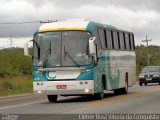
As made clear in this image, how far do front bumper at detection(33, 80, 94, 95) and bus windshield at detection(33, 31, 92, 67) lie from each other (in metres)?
0.73

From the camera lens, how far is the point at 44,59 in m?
22.7

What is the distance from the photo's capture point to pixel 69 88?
2223cm

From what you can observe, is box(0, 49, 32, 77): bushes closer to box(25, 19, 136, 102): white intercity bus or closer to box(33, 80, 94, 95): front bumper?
box(25, 19, 136, 102): white intercity bus

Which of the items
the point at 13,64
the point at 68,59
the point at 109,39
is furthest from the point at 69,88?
the point at 13,64

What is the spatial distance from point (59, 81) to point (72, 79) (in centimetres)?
53

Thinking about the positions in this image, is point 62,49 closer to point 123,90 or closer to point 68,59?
point 68,59

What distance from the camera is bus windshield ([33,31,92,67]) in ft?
73.7

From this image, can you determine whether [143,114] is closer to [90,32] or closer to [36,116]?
[36,116]

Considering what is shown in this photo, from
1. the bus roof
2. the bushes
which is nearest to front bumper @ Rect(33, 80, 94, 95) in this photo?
the bus roof

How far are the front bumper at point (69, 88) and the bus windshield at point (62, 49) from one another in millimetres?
735

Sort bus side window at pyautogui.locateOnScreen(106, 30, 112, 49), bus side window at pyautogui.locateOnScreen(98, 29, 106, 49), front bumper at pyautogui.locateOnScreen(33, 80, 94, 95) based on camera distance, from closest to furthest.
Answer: front bumper at pyautogui.locateOnScreen(33, 80, 94, 95), bus side window at pyautogui.locateOnScreen(98, 29, 106, 49), bus side window at pyautogui.locateOnScreen(106, 30, 112, 49)

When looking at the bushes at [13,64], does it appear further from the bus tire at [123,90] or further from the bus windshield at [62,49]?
the bus windshield at [62,49]

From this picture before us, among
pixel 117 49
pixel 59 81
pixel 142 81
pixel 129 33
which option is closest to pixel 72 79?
pixel 59 81

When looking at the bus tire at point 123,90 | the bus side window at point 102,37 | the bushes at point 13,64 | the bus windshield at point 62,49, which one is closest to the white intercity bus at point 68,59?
the bus windshield at point 62,49
